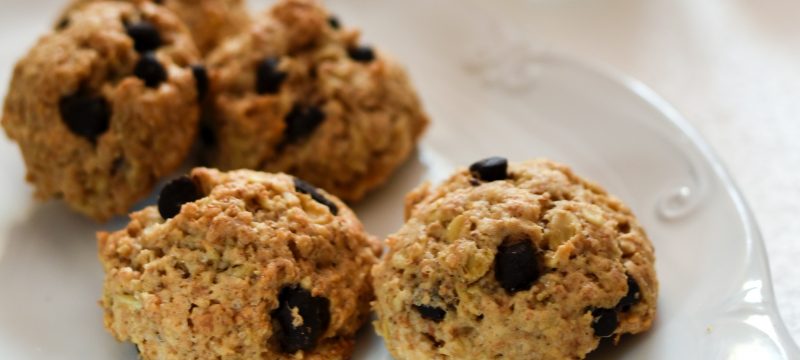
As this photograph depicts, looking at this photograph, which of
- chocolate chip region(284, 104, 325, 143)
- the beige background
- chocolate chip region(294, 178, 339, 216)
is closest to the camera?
chocolate chip region(294, 178, 339, 216)

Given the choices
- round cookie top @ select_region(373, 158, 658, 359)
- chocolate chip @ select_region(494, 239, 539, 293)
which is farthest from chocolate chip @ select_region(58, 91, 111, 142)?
chocolate chip @ select_region(494, 239, 539, 293)

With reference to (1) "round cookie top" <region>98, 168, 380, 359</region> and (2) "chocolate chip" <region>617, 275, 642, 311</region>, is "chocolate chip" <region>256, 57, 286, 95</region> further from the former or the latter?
(2) "chocolate chip" <region>617, 275, 642, 311</region>

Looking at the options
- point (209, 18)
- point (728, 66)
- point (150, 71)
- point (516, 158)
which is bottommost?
point (516, 158)

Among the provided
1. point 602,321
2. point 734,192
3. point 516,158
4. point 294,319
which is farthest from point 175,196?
point 734,192

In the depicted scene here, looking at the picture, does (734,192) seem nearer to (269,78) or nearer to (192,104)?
(269,78)

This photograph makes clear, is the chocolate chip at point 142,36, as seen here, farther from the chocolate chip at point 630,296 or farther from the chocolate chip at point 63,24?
the chocolate chip at point 630,296
